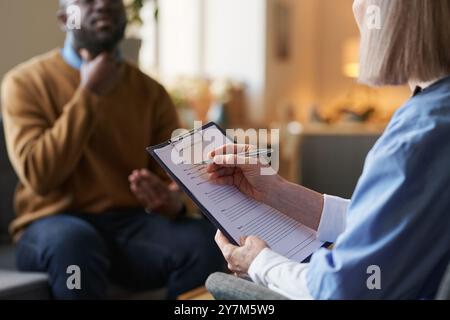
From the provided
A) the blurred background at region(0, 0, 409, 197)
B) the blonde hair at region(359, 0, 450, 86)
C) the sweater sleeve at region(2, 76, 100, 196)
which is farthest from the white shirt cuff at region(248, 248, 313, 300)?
the blurred background at region(0, 0, 409, 197)

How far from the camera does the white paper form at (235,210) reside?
3.71ft

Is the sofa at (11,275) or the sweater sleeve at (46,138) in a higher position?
the sweater sleeve at (46,138)

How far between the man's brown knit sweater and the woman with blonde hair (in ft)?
3.43

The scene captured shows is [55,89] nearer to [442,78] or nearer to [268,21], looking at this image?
→ [442,78]

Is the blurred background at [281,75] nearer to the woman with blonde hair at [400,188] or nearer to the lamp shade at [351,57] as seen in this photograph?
the lamp shade at [351,57]

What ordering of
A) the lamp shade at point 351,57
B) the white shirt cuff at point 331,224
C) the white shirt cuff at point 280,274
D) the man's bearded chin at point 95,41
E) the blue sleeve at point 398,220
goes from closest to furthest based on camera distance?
the blue sleeve at point 398,220 → the white shirt cuff at point 280,274 → the white shirt cuff at point 331,224 → the man's bearded chin at point 95,41 → the lamp shade at point 351,57

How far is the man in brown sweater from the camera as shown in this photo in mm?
1860

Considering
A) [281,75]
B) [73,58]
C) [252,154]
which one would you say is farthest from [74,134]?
[281,75]

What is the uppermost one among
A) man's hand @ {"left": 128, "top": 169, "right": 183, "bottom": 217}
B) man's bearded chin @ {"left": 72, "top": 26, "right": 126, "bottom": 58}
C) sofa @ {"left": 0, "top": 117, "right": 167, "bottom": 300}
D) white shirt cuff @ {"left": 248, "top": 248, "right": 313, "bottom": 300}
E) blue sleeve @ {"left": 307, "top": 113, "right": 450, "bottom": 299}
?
man's bearded chin @ {"left": 72, "top": 26, "right": 126, "bottom": 58}

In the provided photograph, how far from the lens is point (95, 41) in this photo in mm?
2059

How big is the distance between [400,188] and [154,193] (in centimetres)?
122

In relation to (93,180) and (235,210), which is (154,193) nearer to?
(93,180)

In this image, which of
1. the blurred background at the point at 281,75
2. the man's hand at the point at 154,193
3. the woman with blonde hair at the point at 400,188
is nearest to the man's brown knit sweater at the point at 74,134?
the man's hand at the point at 154,193

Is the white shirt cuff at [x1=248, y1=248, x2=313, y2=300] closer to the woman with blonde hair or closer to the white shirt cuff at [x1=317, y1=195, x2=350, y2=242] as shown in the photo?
the woman with blonde hair
